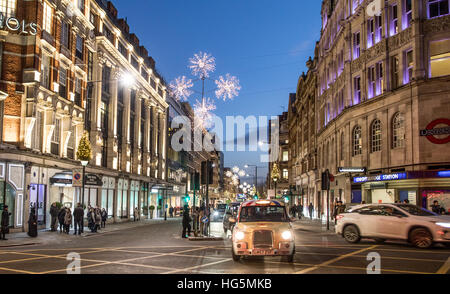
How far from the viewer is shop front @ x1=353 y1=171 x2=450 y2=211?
26.8 m

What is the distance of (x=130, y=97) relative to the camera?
50.6 meters

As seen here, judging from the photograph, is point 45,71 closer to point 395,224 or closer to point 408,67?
point 395,224

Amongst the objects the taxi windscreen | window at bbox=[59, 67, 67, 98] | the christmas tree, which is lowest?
the taxi windscreen

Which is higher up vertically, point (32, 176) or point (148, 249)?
point (32, 176)

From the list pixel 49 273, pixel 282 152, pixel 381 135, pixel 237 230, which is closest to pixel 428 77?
pixel 381 135

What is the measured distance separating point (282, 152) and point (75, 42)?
255ft

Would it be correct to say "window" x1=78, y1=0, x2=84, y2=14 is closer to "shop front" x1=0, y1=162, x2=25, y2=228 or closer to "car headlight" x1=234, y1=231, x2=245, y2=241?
"shop front" x1=0, y1=162, x2=25, y2=228

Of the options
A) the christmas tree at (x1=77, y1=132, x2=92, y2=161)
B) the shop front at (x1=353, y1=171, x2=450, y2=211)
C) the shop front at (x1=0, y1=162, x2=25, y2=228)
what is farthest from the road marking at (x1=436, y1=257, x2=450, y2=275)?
the shop front at (x1=0, y1=162, x2=25, y2=228)

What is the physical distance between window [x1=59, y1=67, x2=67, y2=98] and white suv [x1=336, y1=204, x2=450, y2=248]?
23.0 metres

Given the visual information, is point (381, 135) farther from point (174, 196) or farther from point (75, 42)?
point (174, 196)

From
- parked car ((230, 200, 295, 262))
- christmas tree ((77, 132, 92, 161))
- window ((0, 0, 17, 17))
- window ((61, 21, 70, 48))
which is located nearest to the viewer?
parked car ((230, 200, 295, 262))

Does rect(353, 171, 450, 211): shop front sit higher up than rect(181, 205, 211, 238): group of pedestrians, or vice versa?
rect(353, 171, 450, 211): shop front

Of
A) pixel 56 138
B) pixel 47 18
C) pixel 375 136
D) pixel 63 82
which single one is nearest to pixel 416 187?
pixel 375 136

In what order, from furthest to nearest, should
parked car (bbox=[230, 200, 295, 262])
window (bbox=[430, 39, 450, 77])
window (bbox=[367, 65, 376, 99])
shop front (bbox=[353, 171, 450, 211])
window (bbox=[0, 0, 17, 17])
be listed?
window (bbox=[367, 65, 376, 99])
window (bbox=[0, 0, 17, 17])
window (bbox=[430, 39, 450, 77])
shop front (bbox=[353, 171, 450, 211])
parked car (bbox=[230, 200, 295, 262])
